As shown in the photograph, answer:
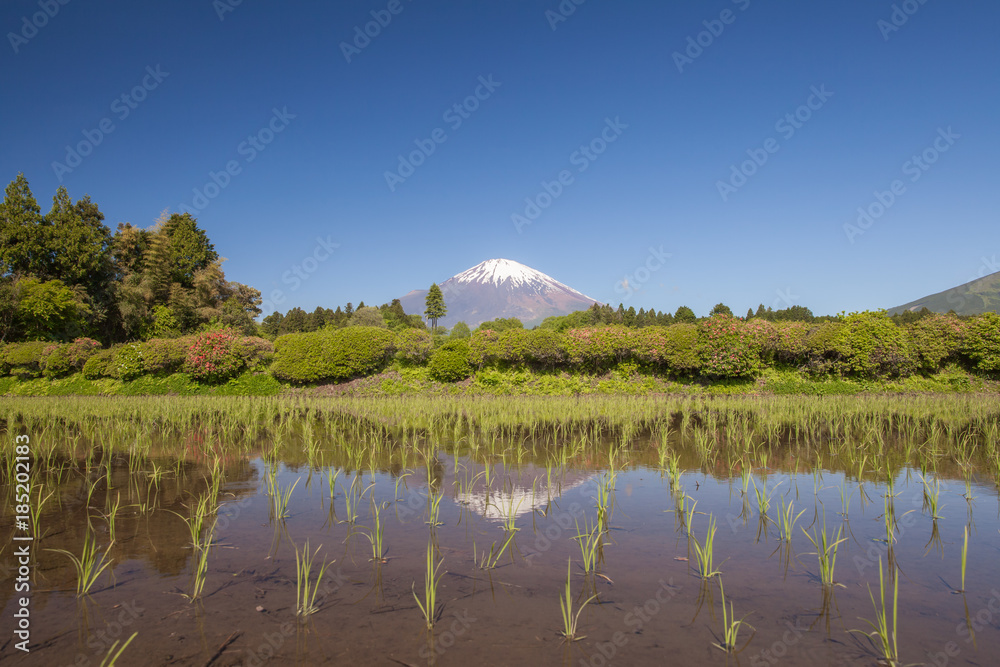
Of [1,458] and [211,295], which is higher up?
[211,295]

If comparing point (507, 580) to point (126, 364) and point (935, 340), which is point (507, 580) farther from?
point (126, 364)

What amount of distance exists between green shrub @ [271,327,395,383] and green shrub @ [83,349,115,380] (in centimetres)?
712

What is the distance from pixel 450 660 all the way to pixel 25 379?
2788 cm

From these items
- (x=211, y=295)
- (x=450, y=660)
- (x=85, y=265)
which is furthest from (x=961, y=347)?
(x=85, y=265)

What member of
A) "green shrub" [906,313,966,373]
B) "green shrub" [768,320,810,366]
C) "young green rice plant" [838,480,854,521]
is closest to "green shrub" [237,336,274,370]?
"green shrub" [768,320,810,366]

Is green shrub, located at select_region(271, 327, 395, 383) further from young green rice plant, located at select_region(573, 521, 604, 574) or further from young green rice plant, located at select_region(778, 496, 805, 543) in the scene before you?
young green rice plant, located at select_region(778, 496, 805, 543)

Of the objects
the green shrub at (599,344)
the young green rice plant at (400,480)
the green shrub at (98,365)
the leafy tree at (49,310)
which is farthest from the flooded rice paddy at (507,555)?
the leafy tree at (49,310)

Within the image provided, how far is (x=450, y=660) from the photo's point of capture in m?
2.78

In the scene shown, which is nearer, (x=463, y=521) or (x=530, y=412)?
(x=463, y=521)

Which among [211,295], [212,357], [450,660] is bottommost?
[450,660]

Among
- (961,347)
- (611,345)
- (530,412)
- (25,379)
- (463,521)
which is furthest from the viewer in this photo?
(25,379)

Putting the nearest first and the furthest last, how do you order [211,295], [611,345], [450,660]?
[450,660], [611,345], [211,295]

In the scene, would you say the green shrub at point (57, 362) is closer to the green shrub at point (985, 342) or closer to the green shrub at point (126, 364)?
the green shrub at point (126, 364)

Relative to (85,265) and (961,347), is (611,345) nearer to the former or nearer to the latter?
(961,347)
